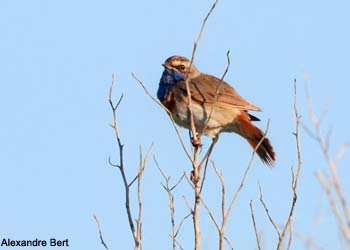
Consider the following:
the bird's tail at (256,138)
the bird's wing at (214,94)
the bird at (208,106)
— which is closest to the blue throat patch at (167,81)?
the bird at (208,106)

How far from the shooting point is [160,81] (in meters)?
9.84

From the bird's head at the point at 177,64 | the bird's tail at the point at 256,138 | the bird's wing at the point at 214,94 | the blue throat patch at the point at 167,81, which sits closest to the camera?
the bird's tail at the point at 256,138

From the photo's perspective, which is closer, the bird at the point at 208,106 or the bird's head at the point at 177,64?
the bird at the point at 208,106

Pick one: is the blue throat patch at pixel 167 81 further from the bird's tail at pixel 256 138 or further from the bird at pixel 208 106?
the bird's tail at pixel 256 138

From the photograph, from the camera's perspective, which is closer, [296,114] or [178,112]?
[296,114]

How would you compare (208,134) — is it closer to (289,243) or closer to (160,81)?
(160,81)

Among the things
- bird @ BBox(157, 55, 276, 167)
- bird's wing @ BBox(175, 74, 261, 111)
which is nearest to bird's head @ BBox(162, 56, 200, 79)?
bird @ BBox(157, 55, 276, 167)

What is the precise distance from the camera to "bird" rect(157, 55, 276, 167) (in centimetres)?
924

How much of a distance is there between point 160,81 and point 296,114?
13.5 ft

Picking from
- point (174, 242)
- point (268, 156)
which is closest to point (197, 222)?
point (174, 242)

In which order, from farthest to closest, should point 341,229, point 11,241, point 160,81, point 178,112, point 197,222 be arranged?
point 160,81 < point 178,112 < point 11,241 < point 197,222 < point 341,229

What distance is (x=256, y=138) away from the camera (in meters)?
9.36

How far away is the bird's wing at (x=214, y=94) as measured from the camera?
30.9 ft

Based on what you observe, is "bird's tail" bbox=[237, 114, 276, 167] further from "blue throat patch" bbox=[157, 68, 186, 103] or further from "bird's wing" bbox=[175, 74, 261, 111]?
"blue throat patch" bbox=[157, 68, 186, 103]
